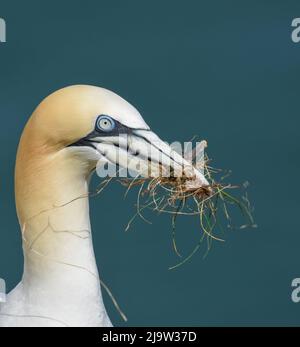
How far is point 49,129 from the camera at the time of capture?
6.82m

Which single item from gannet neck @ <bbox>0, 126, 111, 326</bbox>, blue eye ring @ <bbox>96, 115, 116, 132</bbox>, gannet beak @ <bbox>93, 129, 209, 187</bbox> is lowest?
gannet neck @ <bbox>0, 126, 111, 326</bbox>

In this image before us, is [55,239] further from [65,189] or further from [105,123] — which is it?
[105,123]

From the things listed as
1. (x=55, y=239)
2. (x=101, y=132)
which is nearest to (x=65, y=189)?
(x=55, y=239)

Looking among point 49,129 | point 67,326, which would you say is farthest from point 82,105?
point 67,326

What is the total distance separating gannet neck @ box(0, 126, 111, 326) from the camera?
6.93 meters

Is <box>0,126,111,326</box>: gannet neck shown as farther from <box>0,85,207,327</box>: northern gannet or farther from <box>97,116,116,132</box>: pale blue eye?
<box>97,116,116,132</box>: pale blue eye

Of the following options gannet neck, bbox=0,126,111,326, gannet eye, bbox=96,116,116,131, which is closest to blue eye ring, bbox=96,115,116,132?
gannet eye, bbox=96,116,116,131

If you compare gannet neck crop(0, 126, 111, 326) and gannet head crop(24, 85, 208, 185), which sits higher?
gannet head crop(24, 85, 208, 185)

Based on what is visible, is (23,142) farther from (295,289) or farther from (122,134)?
(295,289)

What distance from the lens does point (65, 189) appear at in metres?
6.96

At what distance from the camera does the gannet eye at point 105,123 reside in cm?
Result: 678

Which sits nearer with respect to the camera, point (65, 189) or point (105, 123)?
point (105, 123)

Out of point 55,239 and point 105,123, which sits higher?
point 105,123

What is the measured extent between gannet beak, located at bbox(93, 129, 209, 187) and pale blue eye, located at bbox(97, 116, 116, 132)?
1.9 inches
